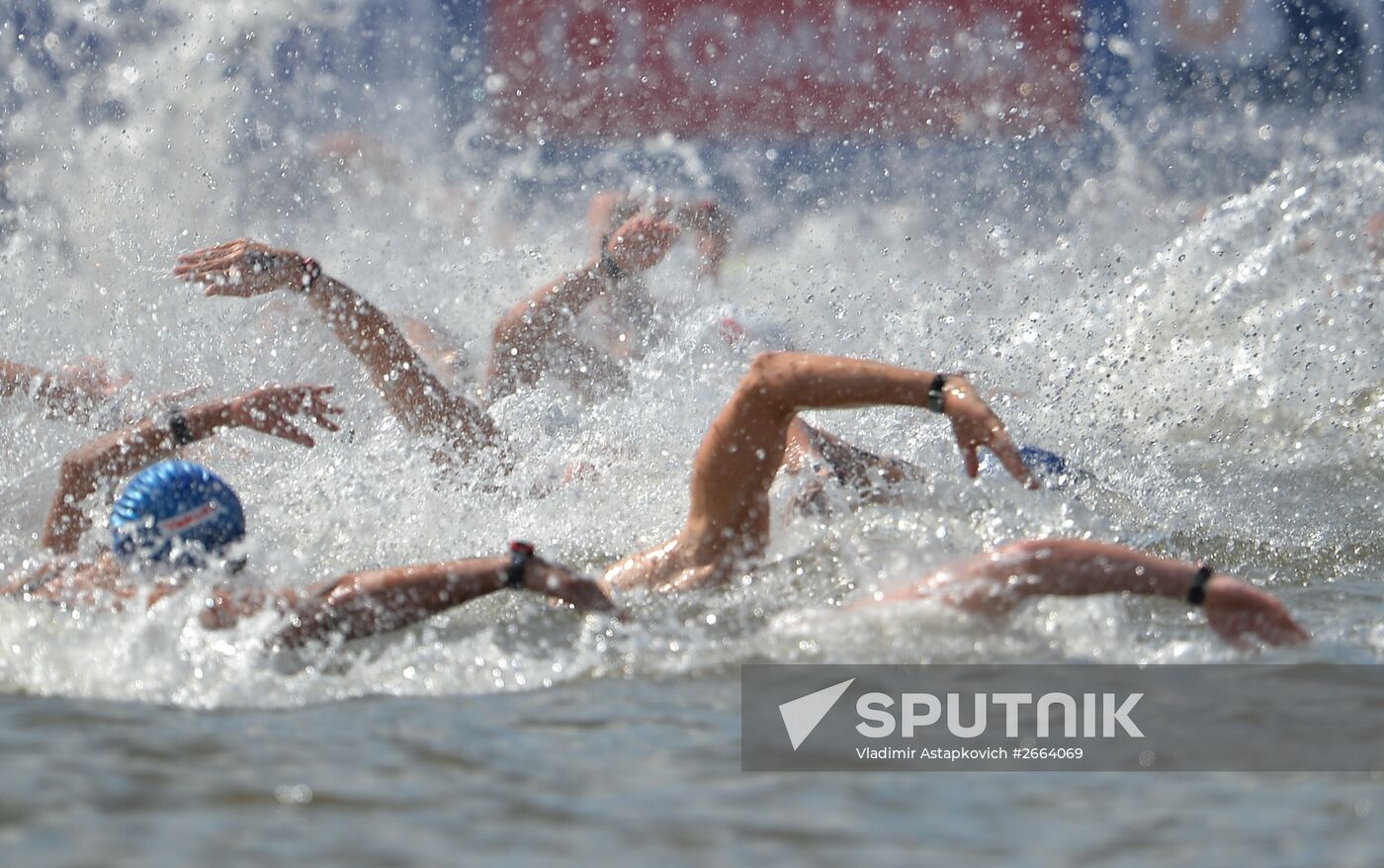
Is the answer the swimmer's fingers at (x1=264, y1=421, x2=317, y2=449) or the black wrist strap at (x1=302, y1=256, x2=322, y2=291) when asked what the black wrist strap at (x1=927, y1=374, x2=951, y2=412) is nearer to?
the swimmer's fingers at (x1=264, y1=421, x2=317, y2=449)

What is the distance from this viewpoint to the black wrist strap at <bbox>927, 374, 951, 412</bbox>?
402cm

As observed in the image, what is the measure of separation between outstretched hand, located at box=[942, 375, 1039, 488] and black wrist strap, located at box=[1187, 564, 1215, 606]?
A: 18.8 inches

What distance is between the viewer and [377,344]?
5586 mm

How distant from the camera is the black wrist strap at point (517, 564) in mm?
3746

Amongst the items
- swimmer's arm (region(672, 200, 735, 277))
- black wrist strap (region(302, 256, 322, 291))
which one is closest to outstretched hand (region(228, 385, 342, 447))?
black wrist strap (region(302, 256, 322, 291))

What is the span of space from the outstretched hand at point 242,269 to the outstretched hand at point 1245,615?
3326 mm

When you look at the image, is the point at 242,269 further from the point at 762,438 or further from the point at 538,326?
the point at 762,438

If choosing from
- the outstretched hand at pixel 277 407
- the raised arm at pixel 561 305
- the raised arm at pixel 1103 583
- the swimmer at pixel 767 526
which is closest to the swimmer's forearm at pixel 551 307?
the raised arm at pixel 561 305

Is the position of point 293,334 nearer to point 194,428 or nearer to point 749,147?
point 194,428

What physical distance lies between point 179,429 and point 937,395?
230 centimetres

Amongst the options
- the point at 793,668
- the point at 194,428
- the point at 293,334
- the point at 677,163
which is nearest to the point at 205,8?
the point at 677,163

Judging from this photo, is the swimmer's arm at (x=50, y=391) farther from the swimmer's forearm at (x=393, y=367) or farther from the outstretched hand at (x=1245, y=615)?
the outstretched hand at (x=1245, y=615)

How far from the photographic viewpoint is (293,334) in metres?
7.41

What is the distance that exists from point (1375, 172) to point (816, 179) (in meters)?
3.51
